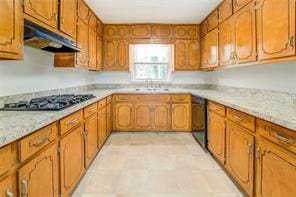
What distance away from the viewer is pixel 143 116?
5441 mm

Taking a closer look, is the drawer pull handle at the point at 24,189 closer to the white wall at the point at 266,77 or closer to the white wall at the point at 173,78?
the white wall at the point at 266,77

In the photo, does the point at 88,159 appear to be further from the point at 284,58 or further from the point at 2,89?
the point at 284,58

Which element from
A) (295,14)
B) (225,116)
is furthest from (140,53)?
(295,14)

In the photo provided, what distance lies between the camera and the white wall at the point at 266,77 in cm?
278

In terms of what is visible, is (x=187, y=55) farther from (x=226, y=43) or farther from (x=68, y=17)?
(x=68, y=17)

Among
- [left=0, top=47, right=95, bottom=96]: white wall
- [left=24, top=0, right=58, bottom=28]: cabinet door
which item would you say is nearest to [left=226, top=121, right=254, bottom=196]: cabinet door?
[left=24, top=0, right=58, bottom=28]: cabinet door

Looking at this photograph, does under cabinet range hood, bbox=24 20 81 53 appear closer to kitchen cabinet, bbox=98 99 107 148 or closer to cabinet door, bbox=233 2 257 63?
kitchen cabinet, bbox=98 99 107 148

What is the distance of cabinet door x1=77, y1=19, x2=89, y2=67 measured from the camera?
385 centimetres

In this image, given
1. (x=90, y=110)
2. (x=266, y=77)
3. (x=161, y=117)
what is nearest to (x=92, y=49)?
(x=90, y=110)

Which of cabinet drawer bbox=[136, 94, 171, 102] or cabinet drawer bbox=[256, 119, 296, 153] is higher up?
cabinet drawer bbox=[136, 94, 171, 102]

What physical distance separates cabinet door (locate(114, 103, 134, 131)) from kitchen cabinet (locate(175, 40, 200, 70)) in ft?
4.59

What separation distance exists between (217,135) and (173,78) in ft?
9.25

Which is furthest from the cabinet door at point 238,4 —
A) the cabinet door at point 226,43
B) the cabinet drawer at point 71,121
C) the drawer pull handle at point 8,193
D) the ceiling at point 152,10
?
the drawer pull handle at point 8,193

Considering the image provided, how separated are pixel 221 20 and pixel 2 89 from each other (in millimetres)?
3242
